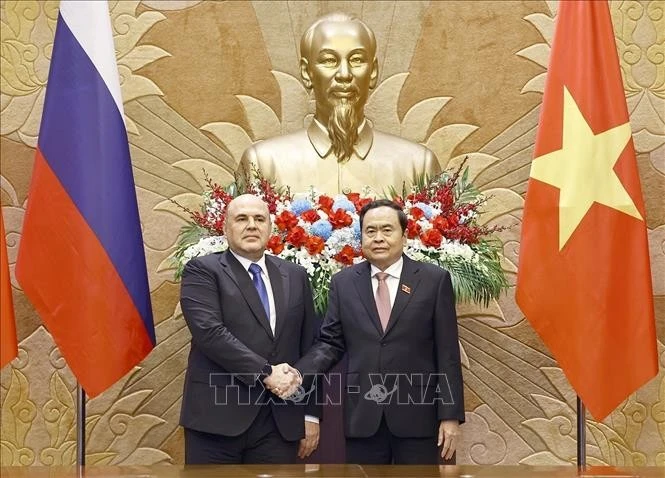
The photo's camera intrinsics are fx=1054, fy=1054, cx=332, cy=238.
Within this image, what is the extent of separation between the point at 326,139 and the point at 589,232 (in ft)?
6.74

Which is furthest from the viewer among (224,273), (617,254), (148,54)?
(148,54)

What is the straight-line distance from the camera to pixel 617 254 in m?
3.93

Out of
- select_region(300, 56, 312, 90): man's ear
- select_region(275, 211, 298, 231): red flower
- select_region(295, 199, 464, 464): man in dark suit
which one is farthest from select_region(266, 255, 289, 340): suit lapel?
select_region(300, 56, 312, 90): man's ear

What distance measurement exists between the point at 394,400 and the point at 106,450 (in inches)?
90.8

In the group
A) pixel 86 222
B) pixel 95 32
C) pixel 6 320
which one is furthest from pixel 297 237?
pixel 6 320

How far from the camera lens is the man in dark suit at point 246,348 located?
403 centimetres

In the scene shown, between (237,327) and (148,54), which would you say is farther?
(148,54)

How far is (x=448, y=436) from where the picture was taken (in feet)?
13.4

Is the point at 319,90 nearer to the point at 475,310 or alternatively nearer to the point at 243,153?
the point at 243,153

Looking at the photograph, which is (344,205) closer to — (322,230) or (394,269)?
(322,230)

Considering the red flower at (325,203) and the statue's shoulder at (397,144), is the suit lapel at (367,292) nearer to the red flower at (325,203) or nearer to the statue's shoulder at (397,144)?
the red flower at (325,203)

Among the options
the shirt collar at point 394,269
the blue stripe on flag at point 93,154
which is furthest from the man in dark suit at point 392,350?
the blue stripe on flag at point 93,154

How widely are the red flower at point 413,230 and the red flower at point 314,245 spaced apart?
39 cm

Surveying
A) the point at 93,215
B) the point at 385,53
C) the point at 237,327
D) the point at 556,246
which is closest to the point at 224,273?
the point at 237,327
